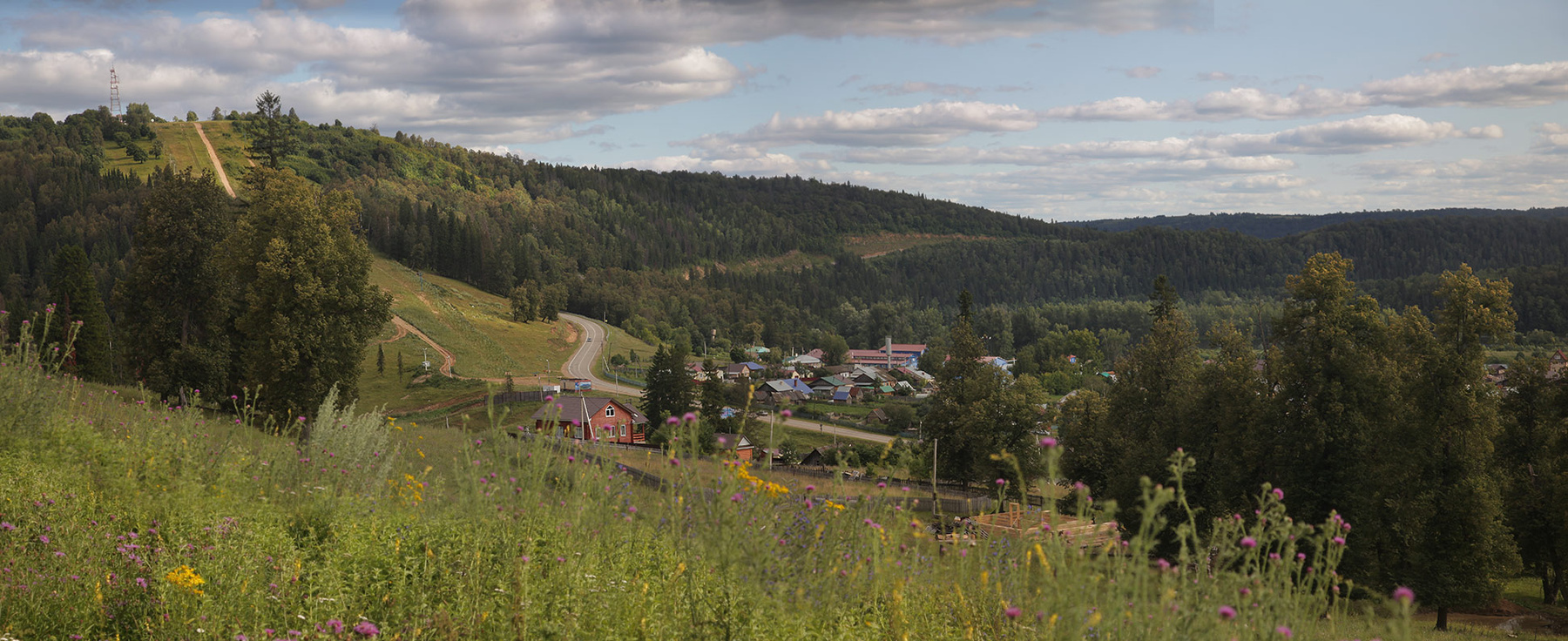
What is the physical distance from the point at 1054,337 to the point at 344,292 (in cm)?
11609

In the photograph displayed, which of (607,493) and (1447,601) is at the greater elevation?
(607,493)

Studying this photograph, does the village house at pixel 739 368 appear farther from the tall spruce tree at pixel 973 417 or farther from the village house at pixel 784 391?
the tall spruce tree at pixel 973 417

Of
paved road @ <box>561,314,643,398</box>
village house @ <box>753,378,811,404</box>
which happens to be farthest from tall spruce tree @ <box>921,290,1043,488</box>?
village house @ <box>753,378,811,404</box>

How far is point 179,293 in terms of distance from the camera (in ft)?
86.2

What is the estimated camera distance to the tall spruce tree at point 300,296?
22219 mm

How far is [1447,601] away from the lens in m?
17.0

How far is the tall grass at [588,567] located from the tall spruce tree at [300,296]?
56.6ft

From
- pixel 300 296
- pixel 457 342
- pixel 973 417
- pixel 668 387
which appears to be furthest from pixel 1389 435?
pixel 457 342

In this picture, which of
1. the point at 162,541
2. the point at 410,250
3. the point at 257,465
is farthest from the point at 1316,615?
the point at 410,250

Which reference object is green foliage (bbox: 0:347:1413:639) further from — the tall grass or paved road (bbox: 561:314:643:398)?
paved road (bbox: 561:314:643:398)

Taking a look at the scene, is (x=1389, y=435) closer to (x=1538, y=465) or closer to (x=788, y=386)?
(x=1538, y=465)

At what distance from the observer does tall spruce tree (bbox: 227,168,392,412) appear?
875 inches

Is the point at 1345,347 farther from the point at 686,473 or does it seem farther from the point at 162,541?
the point at 162,541

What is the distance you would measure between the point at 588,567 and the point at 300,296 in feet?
67.5
